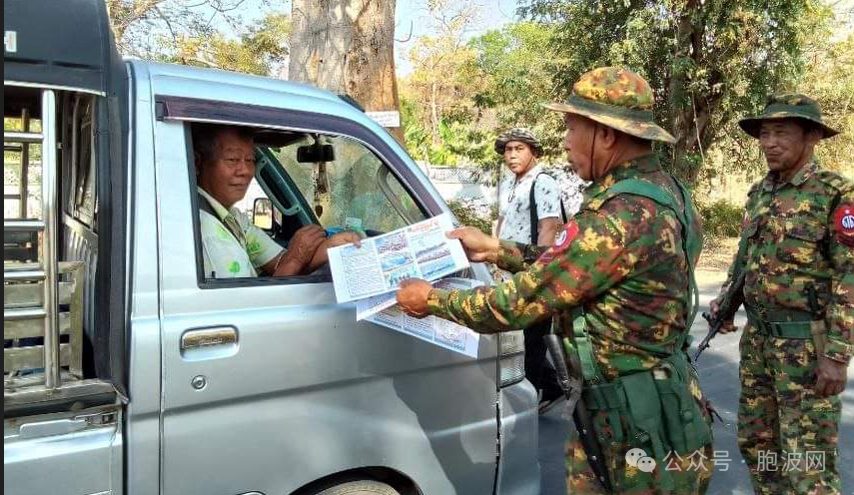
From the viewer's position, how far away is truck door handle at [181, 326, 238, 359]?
1.96 meters

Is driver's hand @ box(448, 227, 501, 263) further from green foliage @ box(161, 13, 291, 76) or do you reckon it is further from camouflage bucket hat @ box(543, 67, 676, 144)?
green foliage @ box(161, 13, 291, 76)

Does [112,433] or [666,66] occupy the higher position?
[666,66]

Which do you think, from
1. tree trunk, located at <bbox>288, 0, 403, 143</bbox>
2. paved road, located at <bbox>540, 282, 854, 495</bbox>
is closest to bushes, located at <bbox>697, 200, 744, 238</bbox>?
paved road, located at <bbox>540, 282, 854, 495</bbox>

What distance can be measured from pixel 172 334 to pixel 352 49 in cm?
391

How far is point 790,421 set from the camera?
121 inches

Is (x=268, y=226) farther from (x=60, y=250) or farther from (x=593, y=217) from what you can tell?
(x=593, y=217)

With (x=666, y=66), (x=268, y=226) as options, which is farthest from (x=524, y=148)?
(x=666, y=66)

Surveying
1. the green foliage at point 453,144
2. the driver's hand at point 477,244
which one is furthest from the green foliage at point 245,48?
the driver's hand at point 477,244

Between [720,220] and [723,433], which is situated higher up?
[720,220]

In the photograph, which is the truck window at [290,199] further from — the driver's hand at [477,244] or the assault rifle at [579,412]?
the assault rifle at [579,412]

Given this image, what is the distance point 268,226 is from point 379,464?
1.41 metres

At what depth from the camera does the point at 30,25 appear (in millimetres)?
1698

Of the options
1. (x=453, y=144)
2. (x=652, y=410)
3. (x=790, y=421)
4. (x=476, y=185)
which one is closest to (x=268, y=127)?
(x=652, y=410)

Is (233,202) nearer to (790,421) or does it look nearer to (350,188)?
(350,188)
